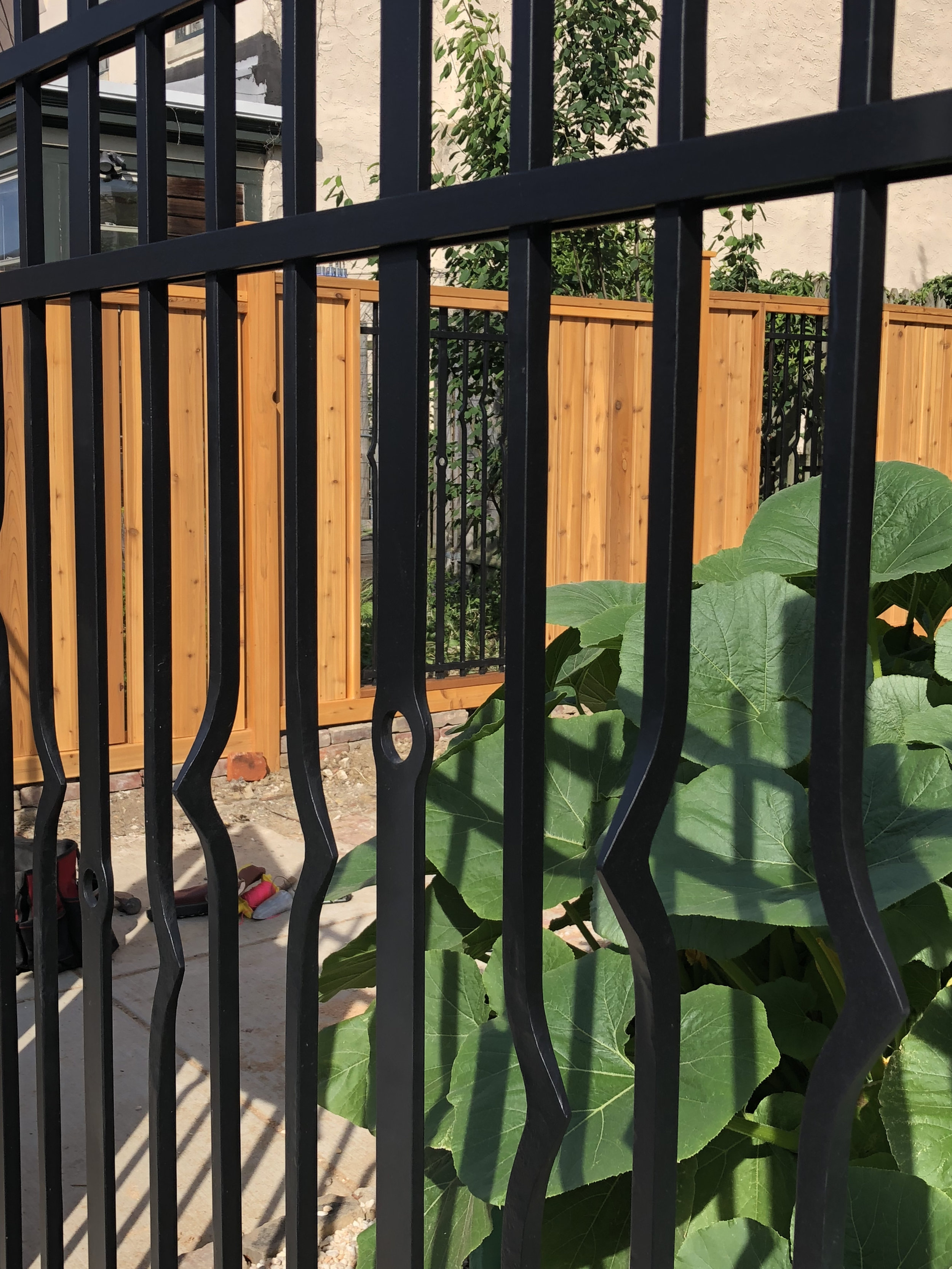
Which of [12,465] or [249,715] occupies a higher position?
[12,465]

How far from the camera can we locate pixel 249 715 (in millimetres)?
5414

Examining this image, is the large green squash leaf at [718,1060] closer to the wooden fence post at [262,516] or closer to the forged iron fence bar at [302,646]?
the forged iron fence bar at [302,646]

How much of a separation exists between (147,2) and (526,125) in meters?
0.53

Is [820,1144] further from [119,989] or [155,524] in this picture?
[119,989]

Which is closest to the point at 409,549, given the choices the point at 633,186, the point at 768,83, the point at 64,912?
the point at 633,186

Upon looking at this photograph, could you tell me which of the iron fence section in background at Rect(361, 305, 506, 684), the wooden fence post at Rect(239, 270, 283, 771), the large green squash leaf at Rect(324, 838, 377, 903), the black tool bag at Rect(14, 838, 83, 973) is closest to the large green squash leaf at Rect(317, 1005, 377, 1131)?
the large green squash leaf at Rect(324, 838, 377, 903)

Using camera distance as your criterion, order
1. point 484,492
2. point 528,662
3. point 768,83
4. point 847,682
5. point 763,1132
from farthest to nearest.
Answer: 1. point 768,83
2. point 484,492
3. point 763,1132
4. point 528,662
5. point 847,682

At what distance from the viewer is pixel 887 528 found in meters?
1.25

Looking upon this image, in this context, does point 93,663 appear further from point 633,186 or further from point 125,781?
point 125,781

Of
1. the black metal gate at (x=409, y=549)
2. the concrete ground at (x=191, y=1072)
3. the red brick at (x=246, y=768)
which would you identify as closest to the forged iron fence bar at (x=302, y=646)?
the black metal gate at (x=409, y=549)

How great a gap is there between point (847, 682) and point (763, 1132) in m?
0.60

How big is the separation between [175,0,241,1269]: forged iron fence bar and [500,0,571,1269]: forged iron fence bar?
1.11 feet

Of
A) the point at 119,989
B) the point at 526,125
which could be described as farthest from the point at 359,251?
the point at 119,989

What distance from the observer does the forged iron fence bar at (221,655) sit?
1.02 meters
